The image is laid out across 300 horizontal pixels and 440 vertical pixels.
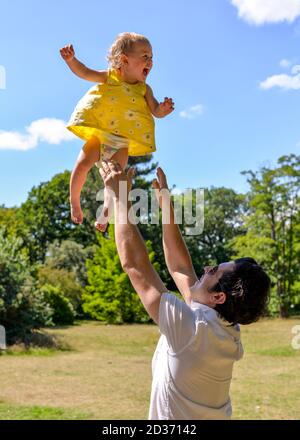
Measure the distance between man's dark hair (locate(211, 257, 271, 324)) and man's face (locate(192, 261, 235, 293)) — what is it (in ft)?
0.05

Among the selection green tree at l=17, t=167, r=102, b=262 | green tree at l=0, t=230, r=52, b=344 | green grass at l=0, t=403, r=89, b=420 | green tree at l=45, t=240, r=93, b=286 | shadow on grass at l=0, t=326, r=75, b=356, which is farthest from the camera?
green tree at l=17, t=167, r=102, b=262

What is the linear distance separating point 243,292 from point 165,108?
3.42ft

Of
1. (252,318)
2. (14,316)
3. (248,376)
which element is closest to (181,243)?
(252,318)

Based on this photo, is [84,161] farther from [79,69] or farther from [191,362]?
[191,362]

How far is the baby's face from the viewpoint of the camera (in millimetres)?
2295

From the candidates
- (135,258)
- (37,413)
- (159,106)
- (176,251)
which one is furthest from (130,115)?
(37,413)

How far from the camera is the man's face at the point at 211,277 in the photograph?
186 cm

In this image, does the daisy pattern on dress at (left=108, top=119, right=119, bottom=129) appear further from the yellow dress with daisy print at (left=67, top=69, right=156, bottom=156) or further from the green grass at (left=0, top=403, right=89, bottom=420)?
the green grass at (left=0, top=403, right=89, bottom=420)

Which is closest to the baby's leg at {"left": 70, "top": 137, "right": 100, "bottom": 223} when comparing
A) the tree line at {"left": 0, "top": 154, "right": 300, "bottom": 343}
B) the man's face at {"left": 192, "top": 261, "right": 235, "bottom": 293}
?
the man's face at {"left": 192, "top": 261, "right": 235, "bottom": 293}

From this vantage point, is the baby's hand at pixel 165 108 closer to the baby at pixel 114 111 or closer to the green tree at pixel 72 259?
the baby at pixel 114 111

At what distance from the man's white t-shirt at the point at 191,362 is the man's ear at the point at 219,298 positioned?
36mm

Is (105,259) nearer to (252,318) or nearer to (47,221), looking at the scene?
(47,221)

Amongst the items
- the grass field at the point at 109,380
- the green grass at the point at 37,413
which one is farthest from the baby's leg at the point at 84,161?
the grass field at the point at 109,380

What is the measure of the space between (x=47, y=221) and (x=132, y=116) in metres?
32.1
